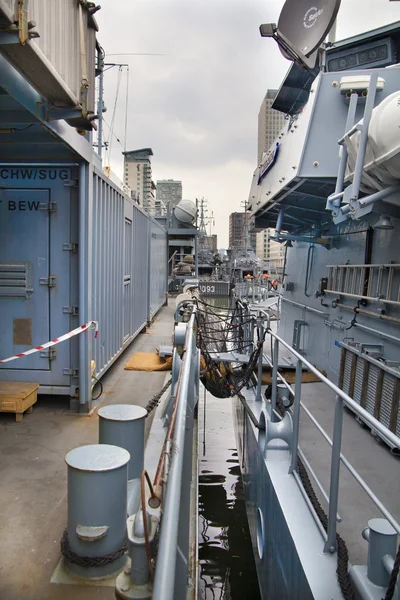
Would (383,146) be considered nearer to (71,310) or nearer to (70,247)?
(70,247)

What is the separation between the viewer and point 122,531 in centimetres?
223

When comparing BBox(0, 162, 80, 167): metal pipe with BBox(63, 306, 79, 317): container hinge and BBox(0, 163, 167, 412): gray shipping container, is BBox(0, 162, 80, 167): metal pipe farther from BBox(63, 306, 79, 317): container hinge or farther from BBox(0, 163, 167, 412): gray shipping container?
BBox(63, 306, 79, 317): container hinge

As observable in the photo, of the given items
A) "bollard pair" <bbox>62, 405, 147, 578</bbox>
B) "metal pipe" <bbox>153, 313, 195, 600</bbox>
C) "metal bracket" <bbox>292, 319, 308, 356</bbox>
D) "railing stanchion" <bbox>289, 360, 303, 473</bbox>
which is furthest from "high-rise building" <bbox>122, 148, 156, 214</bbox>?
"metal pipe" <bbox>153, 313, 195, 600</bbox>

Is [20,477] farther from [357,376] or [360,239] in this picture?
[360,239]

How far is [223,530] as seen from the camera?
577 centimetres

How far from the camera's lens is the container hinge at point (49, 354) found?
15.9 feet

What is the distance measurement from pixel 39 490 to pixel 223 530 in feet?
11.5

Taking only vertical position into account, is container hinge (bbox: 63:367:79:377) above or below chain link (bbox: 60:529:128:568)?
above

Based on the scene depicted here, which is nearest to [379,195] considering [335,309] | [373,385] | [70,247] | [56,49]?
[373,385]

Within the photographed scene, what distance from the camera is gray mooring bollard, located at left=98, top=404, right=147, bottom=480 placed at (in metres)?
2.73

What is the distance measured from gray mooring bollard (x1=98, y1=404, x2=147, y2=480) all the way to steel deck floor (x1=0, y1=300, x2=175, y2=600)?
646 millimetres

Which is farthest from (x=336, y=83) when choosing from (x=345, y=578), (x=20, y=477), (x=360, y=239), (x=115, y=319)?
(x=20, y=477)

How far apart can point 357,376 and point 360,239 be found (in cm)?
190

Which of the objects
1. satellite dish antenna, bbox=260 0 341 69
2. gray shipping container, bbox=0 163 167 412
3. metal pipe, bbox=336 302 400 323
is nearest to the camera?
metal pipe, bbox=336 302 400 323
